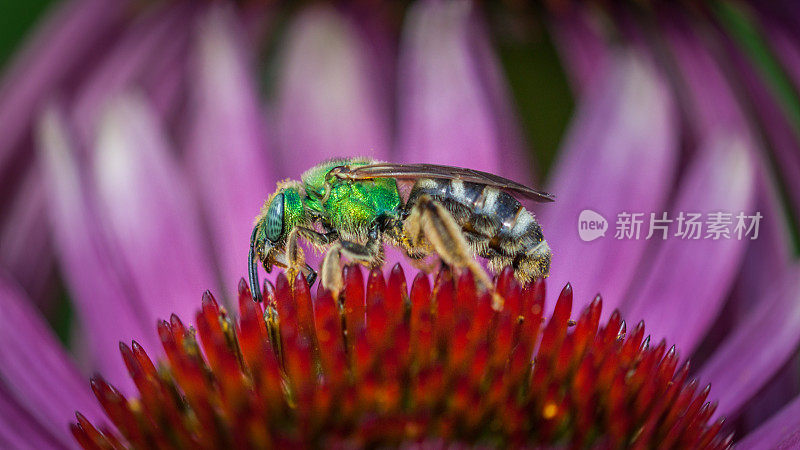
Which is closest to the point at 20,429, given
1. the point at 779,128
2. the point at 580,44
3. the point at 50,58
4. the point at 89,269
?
the point at 89,269

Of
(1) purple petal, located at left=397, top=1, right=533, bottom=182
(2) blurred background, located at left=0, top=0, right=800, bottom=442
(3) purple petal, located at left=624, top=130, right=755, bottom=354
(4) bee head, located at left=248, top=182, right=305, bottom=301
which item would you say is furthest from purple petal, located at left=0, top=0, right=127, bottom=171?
(3) purple petal, located at left=624, top=130, right=755, bottom=354

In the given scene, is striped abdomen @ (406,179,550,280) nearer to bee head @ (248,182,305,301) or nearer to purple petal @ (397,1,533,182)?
bee head @ (248,182,305,301)

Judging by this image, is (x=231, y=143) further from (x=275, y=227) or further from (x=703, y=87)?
(x=703, y=87)

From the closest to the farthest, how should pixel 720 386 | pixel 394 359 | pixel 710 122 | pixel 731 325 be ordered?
pixel 394 359
pixel 720 386
pixel 731 325
pixel 710 122

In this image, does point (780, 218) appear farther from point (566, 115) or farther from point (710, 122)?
point (566, 115)

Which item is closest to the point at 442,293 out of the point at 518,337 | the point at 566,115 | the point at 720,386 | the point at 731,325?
the point at 518,337

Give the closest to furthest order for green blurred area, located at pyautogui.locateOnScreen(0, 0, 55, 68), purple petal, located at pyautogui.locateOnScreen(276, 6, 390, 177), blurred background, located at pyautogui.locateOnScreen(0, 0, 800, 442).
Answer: blurred background, located at pyautogui.locateOnScreen(0, 0, 800, 442), purple petal, located at pyautogui.locateOnScreen(276, 6, 390, 177), green blurred area, located at pyautogui.locateOnScreen(0, 0, 55, 68)

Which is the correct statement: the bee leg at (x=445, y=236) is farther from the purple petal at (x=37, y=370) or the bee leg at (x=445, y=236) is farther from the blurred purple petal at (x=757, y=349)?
the purple petal at (x=37, y=370)

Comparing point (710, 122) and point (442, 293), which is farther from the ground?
point (710, 122)
